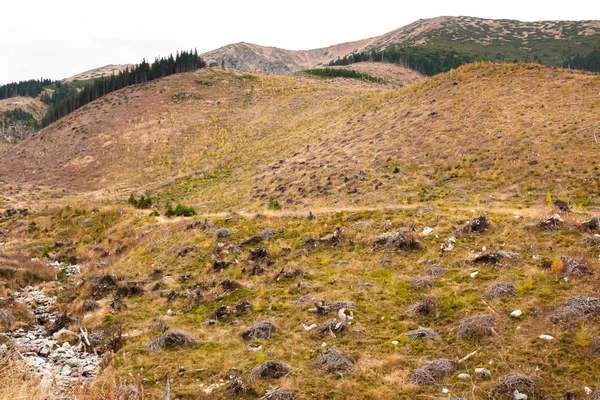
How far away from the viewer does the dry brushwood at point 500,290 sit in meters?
11.9

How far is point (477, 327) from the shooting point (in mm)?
10336

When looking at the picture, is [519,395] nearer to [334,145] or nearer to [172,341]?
[172,341]

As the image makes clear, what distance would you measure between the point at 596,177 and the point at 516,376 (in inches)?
922

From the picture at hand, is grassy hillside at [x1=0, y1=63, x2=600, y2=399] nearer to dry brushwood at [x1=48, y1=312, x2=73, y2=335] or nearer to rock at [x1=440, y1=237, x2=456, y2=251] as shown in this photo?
rock at [x1=440, y1=237, x2=456, y2=251]

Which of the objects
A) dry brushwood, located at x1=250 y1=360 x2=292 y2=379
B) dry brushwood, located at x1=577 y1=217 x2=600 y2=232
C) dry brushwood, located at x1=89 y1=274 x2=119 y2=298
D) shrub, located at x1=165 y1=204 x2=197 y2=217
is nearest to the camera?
dry brushwood, located at x1=250 y1=360 x2=292 y2=379

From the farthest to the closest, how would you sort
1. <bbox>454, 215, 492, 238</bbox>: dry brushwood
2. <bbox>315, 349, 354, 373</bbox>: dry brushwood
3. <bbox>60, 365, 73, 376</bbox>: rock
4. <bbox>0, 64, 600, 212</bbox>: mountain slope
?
<bbox>0, 64, 600, 212</bbox>: mountain slope → <bbox>454, 215, 492, 238</bbox>: dry brushwood → <bbox>60, 365, 73, 376</bbox>: rock → <bbox>315, 349, 354, 373</bbox>: dry brushwood

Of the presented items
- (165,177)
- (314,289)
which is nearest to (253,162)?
(165,177)

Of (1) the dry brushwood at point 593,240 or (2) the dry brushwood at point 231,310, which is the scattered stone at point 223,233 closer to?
(2) the dry brushwood at point 231,310

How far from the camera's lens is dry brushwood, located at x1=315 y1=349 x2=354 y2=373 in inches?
400

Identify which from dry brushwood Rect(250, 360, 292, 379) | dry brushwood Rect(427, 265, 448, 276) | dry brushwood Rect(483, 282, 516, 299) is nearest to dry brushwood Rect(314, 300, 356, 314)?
dry brushwood Rect(250, 360, 292, 379)

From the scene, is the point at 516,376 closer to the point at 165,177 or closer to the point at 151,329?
the point at 151,329

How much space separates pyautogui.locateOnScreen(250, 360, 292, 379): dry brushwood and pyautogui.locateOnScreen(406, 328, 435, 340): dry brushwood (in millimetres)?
3944

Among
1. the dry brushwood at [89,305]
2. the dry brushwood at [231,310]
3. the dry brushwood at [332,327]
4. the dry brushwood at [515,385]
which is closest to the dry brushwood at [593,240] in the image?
the dry brushwood at [515,385]

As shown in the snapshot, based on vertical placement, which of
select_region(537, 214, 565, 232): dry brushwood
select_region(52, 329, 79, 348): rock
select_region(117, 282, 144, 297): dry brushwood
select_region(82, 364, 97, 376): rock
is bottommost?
select_region(117, 282, 144, 297): dry brushwood
